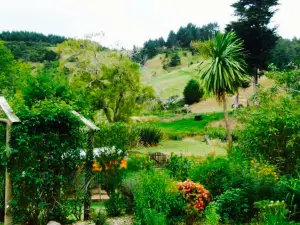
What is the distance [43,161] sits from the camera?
852 centimetres

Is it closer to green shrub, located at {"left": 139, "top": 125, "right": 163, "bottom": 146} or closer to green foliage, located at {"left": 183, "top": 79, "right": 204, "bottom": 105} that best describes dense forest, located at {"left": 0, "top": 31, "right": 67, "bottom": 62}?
green foliage, located at {"left": 183, "top": 79, "right": 204, "bottom": 105}

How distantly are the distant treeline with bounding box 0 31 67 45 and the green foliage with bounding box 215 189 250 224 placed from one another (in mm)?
87774

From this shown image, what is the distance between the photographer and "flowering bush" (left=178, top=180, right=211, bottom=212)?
838 cm

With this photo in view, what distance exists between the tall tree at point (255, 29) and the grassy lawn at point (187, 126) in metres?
5.63

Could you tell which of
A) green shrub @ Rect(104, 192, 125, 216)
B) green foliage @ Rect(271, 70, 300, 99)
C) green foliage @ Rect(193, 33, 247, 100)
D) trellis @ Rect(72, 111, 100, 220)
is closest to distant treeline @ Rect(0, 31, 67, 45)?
green foliage @ Rect(193, 33, 247, 100)

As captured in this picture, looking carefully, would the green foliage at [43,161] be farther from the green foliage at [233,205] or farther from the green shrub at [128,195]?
the green foliage at [233,205]

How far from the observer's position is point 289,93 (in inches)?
499

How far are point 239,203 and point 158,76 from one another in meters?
71.9

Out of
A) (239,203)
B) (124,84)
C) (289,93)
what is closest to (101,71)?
(124,84)

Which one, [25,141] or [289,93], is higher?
[289,93]

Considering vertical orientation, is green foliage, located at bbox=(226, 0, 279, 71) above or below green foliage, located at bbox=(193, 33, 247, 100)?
above

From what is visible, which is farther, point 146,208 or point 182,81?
point 182,81

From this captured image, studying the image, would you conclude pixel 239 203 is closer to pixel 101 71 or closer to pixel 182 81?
pixel 101 71

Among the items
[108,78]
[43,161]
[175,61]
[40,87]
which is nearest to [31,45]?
[175,61]
